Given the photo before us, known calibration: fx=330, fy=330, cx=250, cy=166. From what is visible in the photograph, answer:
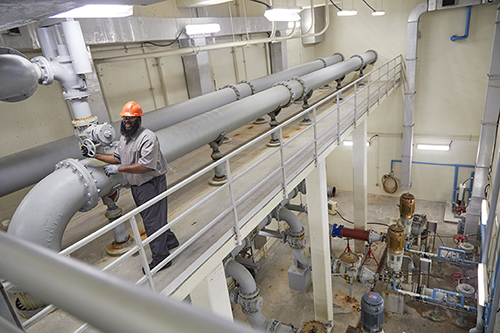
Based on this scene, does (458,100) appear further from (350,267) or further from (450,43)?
(350,267)

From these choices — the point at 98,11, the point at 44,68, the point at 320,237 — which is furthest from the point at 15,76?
the point at 320,237

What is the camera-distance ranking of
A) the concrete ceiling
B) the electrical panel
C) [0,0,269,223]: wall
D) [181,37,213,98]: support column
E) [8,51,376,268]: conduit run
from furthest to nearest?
the electrical panel → [181,37,213,98]: support column → [0,0,269,223]: wall → [8,51,376,268]: conduit run → the concrete ceiling

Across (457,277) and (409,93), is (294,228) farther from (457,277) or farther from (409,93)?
(409,93)

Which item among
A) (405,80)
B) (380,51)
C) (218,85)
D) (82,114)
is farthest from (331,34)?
(82,114)

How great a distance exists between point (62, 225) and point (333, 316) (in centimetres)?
702

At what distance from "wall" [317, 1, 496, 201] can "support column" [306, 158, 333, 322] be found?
7333mm

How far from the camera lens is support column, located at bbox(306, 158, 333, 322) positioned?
6152 mm

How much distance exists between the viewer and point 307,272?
8.87m

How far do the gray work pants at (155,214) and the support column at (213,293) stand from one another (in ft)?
2.12

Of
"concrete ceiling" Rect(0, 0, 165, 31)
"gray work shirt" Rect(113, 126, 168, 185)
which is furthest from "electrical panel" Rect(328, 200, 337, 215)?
"concrete ceiling" Rect(0, 0, 165, 31)

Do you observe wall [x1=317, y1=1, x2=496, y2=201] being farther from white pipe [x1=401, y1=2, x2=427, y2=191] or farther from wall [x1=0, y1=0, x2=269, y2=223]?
wall [x1=0, y1=0, x2=269, y2=223]

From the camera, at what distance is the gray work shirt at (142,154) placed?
10.3 feet

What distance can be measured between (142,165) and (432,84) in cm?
1143

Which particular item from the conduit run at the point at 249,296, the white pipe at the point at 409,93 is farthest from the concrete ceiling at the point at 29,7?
the white pipe at the point at 409,93
